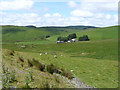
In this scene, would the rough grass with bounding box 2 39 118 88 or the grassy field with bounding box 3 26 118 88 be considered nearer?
the rough grass with bounding box 2 39 118 88

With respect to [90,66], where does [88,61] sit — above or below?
below

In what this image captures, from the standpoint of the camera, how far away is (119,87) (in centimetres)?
1519

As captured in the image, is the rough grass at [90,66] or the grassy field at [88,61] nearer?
the rough grass at [90,66]

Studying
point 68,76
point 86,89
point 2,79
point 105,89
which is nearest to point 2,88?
point 2,79

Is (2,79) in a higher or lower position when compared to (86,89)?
higher

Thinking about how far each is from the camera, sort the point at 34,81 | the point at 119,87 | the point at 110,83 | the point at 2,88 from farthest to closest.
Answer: the point at 110,83
the point at 119,87
the point at 34,81
the point at 2,88

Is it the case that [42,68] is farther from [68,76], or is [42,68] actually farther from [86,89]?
[86,89]

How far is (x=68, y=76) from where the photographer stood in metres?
16.0

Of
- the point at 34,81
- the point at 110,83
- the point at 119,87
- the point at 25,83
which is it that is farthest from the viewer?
the point at 110,83

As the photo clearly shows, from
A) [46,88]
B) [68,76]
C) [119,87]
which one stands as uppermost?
[46,88]

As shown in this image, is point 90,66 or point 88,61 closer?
point 90,66

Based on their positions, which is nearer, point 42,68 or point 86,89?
point 86,89

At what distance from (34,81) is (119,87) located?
9477 mm

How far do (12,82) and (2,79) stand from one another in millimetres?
784
